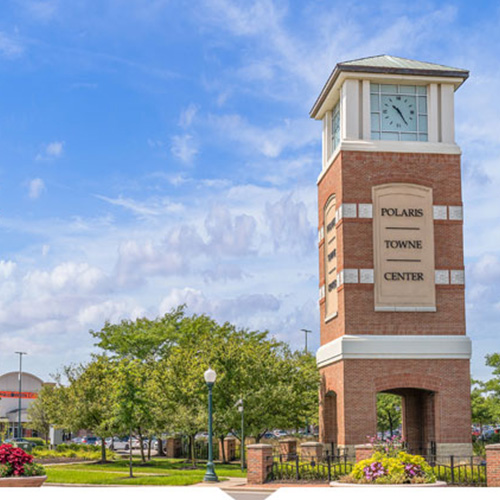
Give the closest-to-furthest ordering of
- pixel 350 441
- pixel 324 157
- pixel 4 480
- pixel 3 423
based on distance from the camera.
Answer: pixel 4 480, pixel 350 441, pixel 324 157, pixel 3 423

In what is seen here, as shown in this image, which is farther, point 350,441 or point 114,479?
point 350,441

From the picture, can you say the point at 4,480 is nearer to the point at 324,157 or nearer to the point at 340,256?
the point at 340,256

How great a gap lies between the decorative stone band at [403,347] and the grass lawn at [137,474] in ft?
25.5

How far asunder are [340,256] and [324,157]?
774 cm

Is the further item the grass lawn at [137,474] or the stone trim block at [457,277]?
the stone trim block at [457,277]

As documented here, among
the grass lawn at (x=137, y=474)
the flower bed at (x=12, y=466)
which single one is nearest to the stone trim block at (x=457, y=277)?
the grass lawn at (x=137, y=474)

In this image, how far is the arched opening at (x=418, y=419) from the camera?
4066 centimetres

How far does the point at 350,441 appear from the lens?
38719 millimetres

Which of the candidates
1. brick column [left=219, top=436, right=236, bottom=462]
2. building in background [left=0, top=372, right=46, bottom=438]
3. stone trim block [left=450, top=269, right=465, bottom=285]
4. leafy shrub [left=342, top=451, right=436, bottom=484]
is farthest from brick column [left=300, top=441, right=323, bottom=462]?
building in background [left=0, top=372, right=46, bottom=438]

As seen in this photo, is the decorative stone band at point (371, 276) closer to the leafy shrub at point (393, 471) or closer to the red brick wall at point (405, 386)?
the red brick wall at point (405, 386)

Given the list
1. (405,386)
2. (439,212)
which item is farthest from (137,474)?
(439,212)

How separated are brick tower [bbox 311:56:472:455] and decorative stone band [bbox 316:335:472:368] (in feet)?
Answer: 0.16

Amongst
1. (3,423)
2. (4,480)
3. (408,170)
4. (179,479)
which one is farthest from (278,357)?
(3,423)

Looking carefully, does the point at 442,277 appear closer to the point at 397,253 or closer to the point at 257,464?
the point at 397,253
